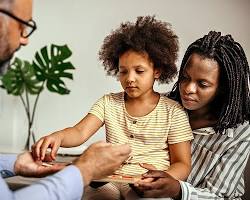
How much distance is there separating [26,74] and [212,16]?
1.36 m

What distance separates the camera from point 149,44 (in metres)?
1.53

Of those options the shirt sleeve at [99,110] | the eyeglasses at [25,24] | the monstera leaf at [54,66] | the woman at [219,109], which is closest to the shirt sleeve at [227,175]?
the woman at [219,109]

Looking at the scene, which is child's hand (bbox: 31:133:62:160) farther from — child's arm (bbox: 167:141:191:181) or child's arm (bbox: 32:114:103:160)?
child's arm (bbox: 167:141:191:181)

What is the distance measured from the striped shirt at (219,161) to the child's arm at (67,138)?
426 millimetres

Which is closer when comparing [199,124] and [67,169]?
[67,169]

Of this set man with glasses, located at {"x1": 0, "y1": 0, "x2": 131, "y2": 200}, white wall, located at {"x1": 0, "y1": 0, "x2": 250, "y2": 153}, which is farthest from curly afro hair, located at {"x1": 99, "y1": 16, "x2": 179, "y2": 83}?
white wall, located at {"x1": 0, "y1": 0, "x2": 250, "y2": 153}

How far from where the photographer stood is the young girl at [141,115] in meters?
1.46

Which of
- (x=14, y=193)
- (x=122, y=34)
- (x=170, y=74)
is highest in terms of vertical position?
(x=122, y=34)

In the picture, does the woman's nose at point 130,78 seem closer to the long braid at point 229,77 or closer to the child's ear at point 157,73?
the child's ear at point 157,73

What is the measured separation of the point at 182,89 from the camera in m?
1.50

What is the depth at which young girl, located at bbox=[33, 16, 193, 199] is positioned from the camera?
4.77 ft

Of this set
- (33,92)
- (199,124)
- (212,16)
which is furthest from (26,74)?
(199,124)

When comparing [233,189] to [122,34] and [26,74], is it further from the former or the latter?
[26,74]

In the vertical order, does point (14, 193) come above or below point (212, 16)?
below
